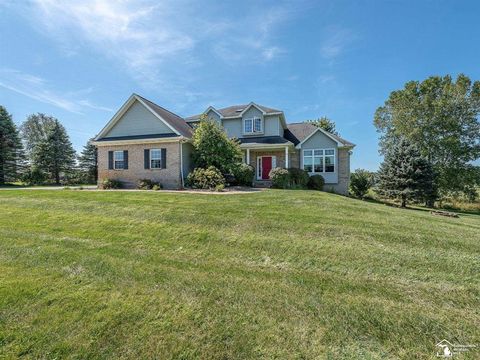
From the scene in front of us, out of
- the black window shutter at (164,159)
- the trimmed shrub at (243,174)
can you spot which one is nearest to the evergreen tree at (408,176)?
the trimmed shrub at (243,174)

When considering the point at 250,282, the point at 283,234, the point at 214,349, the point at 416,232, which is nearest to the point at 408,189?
the point at 416,232

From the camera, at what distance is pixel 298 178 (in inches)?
712

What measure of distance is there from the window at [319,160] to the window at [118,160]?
1406cm

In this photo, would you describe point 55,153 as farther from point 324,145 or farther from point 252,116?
point 324,145

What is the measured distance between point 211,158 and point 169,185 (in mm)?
3390

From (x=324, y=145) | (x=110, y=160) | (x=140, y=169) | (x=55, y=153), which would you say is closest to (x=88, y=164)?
(x=55, y=153)

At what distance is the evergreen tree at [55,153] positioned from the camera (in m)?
32.4

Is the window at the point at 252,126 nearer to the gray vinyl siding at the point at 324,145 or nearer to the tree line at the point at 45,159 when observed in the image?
the gray vinyl siding at the point at 324,145

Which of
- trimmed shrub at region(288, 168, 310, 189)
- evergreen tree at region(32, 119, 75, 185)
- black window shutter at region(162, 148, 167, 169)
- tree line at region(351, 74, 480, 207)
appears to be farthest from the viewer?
evergreen tree at region(32, 119, 75, 185)

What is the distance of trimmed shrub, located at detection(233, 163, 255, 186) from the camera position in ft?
54.7

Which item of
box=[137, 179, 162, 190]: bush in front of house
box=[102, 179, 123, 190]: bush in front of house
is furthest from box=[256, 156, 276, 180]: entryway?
box=[102, 179, 123, 190]: bush in front of house

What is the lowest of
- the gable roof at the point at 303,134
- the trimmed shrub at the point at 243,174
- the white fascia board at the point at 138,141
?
the trimmed shrub at the point at 243,174

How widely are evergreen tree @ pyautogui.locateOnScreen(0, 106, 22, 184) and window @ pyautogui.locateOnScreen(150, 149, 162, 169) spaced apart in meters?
26.5

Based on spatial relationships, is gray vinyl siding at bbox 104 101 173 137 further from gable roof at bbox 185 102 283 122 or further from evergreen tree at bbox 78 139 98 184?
evergreen tree at bbox 78 139 98 184
